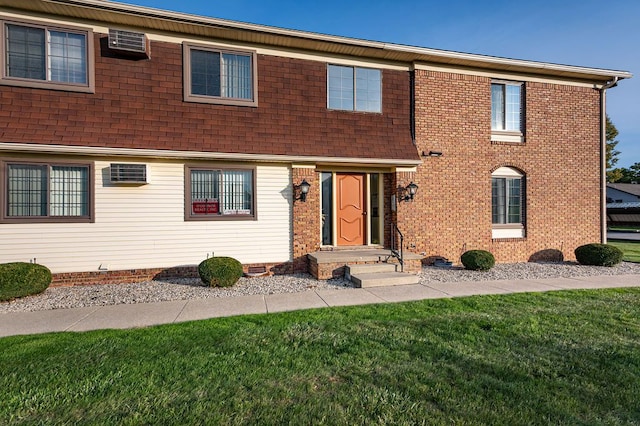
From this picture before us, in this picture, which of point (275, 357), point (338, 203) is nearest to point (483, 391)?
point (275, 357)

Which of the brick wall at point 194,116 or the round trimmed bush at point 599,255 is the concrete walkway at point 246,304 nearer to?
the round trimmed bush at point 599,255

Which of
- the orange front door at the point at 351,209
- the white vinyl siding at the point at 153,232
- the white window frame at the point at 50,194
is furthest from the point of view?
the orange front door at the point at 351,209

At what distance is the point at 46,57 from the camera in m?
6.91

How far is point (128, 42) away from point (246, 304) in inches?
254

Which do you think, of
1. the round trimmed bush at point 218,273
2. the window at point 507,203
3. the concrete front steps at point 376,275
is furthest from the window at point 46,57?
the window at point 507,203

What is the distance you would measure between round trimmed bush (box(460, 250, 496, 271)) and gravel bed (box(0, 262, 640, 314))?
7.1 inches

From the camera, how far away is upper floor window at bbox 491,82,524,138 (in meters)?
9.72

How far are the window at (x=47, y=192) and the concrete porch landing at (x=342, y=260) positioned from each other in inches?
204

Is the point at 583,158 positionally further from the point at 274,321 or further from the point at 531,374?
the point at 274,321

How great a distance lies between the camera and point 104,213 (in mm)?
7023

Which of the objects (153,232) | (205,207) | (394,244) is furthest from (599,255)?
(153,232)

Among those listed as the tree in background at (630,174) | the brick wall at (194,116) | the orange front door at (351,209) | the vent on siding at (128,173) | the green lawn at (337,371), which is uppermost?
the tree in background at (630,174)

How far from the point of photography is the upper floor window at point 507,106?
972 cm

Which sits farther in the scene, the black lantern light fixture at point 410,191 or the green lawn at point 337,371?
the black lantern light fixture at point 410,191
